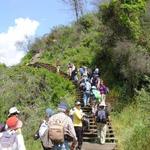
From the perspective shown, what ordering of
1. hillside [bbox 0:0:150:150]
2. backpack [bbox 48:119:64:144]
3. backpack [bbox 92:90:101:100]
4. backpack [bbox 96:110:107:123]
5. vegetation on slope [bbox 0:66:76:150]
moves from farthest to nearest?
hillside [bbox 0:0:150:150] < vegetation on slope [bbox 0:66:76:150] < backpack [bbox 92:90:101:100] < backpack [bbox 96:110:107:123] < backpack [bbox 48:119:64:144]

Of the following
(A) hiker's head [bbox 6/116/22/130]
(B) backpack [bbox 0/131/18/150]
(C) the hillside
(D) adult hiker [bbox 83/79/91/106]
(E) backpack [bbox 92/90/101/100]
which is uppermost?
(C) the hillside

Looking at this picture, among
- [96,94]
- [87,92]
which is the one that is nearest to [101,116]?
[96,94]

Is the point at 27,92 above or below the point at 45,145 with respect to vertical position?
above

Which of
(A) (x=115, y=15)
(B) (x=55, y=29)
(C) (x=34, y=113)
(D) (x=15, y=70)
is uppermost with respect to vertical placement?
(B) (x=55, y=29)

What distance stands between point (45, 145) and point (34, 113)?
18457 mm

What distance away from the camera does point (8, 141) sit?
9.49m

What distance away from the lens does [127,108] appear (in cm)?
3272

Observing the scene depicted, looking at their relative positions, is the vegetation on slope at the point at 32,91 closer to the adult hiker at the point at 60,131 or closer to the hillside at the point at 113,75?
the hillside at the point at 113,75

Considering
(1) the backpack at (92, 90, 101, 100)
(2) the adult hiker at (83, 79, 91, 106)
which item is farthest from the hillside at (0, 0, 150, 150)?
(1) the backpack at (92, 90, 101, 100)

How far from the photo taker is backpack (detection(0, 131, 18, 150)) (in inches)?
372

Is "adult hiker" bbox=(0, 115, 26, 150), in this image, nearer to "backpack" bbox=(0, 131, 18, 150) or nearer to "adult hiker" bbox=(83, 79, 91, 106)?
"backpack" bbox=(0, 131, 18, 150)

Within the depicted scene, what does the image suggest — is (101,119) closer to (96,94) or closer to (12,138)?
(96,94)

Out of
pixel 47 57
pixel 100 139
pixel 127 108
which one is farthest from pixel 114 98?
pixel 47 57

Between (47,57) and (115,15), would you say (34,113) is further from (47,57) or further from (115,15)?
A: (47,57)
